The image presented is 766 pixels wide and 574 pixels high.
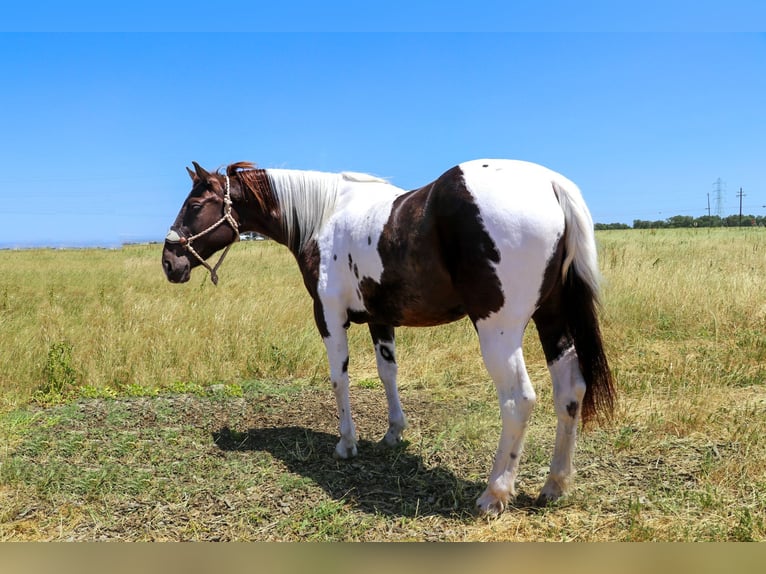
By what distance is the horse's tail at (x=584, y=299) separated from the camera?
3.34m

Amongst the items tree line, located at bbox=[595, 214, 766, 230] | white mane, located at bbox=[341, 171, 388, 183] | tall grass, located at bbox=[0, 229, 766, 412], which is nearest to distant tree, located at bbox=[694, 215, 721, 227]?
tree line, located at bbox=[595, 214, 766, 230]

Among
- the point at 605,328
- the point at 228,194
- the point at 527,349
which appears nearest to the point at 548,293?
the point at 228,194

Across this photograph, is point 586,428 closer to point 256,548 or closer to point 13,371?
point 256,548

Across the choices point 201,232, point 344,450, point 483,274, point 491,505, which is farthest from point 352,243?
point 491,505

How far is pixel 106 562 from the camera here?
1479 mm

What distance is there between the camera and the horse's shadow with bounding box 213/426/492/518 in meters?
3.61

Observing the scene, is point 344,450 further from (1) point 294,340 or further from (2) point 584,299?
(1) point 294,340

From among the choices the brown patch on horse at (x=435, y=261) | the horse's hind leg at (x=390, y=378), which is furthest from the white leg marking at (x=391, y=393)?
the brown patch on horse at (x=435, y=261)

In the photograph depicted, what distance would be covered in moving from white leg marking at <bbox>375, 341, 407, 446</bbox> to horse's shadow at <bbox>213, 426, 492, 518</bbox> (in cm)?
13

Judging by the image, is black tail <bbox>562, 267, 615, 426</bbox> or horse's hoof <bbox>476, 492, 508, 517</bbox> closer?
horse's hoof <bbox>476, 492, 508, 517</bbox>

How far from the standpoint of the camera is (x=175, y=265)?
4.88 metres

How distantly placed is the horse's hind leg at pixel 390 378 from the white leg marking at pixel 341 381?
1.33 ft

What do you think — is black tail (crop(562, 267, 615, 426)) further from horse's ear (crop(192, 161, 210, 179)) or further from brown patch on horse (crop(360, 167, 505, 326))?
horse's ear (crop(192, 161, 210, 179))

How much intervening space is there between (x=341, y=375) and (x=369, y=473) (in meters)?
A: 0.83
